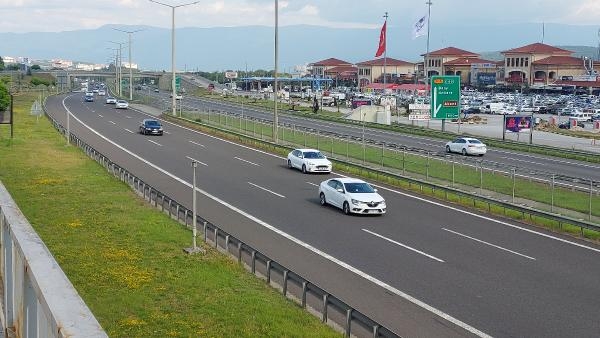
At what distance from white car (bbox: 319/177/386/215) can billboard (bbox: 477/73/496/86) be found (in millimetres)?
153351

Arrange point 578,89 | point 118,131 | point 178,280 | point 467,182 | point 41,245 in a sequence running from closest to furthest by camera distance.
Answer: point 41,245 → point 178,280 → point 467,182 → point 118,131 → point 578,89

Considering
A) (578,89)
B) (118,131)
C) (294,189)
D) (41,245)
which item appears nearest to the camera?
(41,245)

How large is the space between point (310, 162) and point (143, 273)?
22983 mm

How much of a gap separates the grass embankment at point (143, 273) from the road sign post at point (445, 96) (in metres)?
32.4

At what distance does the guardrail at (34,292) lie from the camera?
4.52 m

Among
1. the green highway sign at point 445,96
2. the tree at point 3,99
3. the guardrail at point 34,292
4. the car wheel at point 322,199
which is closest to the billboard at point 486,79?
the green highway sign at point 445,96

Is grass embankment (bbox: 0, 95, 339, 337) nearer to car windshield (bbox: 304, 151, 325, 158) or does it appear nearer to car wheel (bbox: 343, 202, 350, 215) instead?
car wheel (bbox: 343, 202, 350, 215)

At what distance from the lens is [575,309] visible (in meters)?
16.5

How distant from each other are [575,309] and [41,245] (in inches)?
513

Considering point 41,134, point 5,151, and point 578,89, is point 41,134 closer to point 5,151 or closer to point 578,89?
point 5,151

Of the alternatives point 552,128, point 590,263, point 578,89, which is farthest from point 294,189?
point 578,89

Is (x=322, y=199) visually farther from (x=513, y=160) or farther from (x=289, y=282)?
(x=513, y=160)

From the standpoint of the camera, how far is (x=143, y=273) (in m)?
18.1

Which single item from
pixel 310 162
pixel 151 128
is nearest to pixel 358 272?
pixel 310 162
